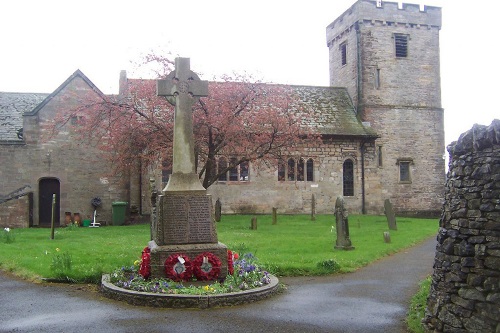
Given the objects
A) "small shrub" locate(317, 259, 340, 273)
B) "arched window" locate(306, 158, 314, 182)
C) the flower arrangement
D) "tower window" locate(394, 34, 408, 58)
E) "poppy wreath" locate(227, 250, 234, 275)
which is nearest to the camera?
the flower arrangement

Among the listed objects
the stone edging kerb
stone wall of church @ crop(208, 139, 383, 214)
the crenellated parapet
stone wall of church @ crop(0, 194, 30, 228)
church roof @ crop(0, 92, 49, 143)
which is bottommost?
the stone edging kerb

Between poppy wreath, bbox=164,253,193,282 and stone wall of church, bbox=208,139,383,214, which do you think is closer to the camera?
poppy wreath, bbox=164,253,193,282

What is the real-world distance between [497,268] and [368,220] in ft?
69.2

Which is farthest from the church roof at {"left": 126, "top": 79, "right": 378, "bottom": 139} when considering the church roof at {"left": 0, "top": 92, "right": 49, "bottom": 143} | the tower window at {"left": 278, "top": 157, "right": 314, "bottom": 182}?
the church roof at {"left": 0, "top": 92, "right": 49, "bottom": 143}

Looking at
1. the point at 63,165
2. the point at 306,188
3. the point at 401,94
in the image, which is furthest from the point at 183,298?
the point at 401,94

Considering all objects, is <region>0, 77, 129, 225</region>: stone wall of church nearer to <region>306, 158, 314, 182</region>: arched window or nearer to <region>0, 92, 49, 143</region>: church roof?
<region>0, 92, 49, 143</region>: church roof

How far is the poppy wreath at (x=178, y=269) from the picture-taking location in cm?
905

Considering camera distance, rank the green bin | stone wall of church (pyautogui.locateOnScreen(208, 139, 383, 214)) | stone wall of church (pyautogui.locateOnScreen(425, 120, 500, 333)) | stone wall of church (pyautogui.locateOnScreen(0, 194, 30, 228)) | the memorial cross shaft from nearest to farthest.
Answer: stone wall of church (pyautogui.locateOnScreen(425, 120, 500, 333)), the memorial cross shaft, stone wall of church (pyautogui.locateOnScreen(0, 194, 30, 228)), the green bin, stone wall of church (pyautogui.locateOnScreen(208, 139, 383, 214))

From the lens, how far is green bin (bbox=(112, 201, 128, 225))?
2605cm

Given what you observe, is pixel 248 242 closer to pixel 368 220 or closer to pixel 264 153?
pixel 264 153

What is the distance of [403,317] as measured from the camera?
7797 mm

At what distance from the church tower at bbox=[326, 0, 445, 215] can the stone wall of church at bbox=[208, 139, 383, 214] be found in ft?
8.29

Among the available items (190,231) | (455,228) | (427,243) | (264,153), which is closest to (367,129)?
(264,153)

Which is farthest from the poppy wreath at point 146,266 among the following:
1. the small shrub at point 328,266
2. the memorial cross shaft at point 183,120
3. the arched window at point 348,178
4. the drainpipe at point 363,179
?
the drainpipe at point 363,179
